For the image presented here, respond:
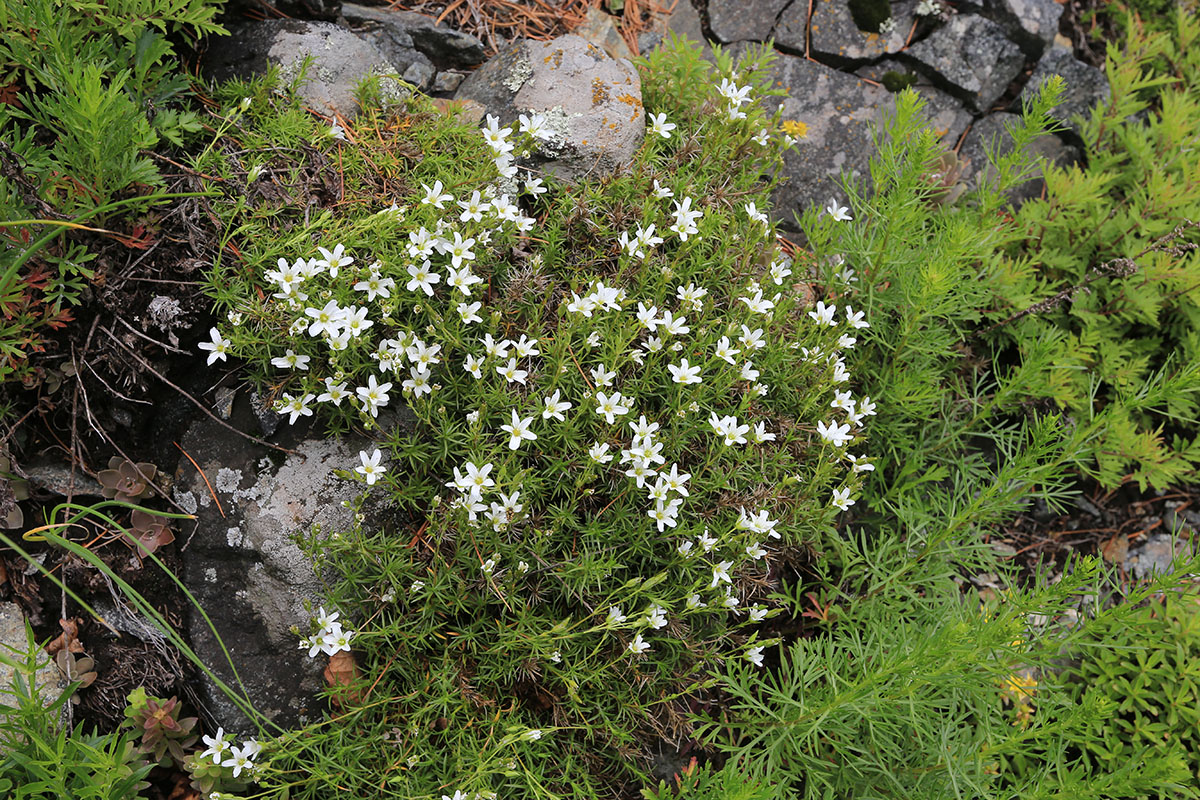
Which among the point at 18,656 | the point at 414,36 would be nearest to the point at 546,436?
the point at 18,656

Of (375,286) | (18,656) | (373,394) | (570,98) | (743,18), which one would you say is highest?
(743,18)

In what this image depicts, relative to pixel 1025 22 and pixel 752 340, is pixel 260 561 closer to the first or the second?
pixel 752 340

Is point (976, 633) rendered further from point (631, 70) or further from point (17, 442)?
point (17, 442)

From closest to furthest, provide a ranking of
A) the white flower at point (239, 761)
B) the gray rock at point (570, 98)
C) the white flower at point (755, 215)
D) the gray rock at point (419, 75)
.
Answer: the white flower at point (239, 761) → the white flower at point (755, 215) → the gray rock at point (570, 98) → the gray rock at point (419, 75)

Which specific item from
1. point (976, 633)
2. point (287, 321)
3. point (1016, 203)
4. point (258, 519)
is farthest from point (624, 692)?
point (1016, 203)

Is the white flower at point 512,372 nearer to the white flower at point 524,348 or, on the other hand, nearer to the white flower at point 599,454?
the white flower at point 524,348

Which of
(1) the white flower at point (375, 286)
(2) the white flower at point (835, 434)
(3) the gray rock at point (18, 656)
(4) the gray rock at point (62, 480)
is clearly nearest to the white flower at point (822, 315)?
(2) the white flower at point (835, 434)
